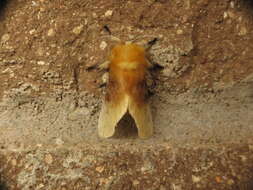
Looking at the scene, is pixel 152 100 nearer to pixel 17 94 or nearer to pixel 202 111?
pixel 202 111

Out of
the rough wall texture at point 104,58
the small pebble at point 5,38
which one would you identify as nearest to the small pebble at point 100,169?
the rough wall texture at point 104,58

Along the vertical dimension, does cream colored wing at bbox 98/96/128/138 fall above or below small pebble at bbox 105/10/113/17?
below

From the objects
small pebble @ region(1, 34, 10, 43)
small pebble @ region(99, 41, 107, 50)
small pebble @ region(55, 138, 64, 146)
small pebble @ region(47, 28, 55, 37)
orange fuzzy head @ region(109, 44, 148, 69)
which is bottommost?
small pebble @ region(55, 138, 64, 146)

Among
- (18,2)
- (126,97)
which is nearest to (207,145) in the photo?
(126,97)

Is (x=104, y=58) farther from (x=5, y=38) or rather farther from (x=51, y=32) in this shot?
(x=5, y=38)

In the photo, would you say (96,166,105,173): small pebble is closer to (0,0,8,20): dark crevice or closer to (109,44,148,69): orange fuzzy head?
(109,44,148,69): orange fuzzy head

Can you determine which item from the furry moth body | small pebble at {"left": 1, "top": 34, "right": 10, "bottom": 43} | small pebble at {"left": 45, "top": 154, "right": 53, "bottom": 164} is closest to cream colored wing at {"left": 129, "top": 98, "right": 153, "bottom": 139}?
the furry moth body

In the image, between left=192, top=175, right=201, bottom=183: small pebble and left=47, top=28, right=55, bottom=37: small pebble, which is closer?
left=192, top=175, right=201, bottom=183: small pebble

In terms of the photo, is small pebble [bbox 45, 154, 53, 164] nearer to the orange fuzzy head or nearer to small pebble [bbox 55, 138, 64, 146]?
small pebble [bbox 55, 138, 64, 146]

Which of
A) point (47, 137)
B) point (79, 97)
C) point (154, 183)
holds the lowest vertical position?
point (154, 183)
